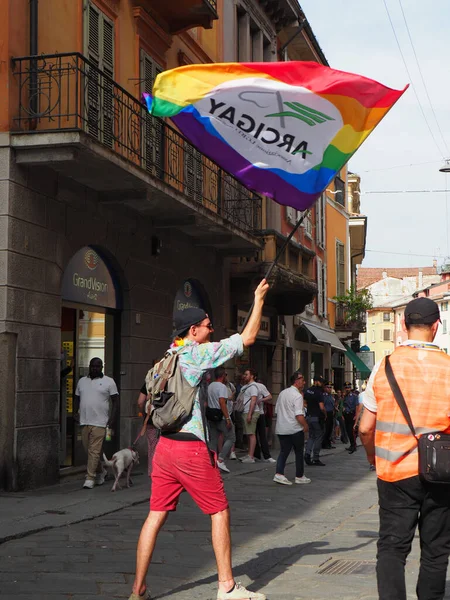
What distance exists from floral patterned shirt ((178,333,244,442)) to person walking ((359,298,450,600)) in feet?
3.99

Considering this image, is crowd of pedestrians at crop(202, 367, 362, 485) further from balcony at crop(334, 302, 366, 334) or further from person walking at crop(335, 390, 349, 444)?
balcony at crop(334, 302, 366, 334)

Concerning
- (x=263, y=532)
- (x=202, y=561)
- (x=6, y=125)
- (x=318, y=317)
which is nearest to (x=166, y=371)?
(x=202, y=561)

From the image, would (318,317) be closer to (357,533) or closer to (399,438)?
(357,533)

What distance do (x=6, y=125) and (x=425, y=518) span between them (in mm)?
9453

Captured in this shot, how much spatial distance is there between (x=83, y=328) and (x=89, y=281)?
2.44ft

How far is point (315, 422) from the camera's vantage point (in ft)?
65.2

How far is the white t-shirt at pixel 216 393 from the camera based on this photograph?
652 inches

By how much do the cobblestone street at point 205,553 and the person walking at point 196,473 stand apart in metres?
0.48

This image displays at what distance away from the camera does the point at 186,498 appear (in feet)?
41.1

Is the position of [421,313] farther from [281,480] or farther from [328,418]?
[328,418]

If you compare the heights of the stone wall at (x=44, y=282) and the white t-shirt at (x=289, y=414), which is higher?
the stone wall at (x=44, y=282)

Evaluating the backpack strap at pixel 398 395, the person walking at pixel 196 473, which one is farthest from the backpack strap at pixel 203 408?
the backpack strap at pixel 398 395

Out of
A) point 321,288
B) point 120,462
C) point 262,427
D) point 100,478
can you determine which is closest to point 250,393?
point 262,427

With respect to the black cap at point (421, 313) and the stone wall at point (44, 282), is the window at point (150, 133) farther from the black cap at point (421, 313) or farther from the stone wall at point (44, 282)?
the black cap at point (421, 313)
